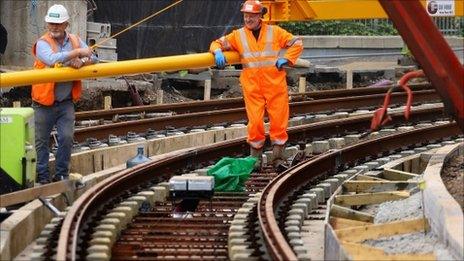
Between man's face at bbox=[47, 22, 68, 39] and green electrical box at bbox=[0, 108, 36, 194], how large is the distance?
62.5 inches

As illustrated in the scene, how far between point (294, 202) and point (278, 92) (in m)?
2.32

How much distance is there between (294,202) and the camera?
12469 mm

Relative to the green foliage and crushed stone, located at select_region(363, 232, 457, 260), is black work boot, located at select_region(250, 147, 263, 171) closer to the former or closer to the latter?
crushed stone, located at select_region(363, 232, 457, 260)

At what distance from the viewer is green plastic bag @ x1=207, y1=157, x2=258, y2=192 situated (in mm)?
13141

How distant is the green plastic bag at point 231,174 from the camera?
1314 cm

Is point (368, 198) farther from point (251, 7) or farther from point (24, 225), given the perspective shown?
point (24, 225)

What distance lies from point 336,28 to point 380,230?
27.0 m

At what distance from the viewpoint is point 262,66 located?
571 inches

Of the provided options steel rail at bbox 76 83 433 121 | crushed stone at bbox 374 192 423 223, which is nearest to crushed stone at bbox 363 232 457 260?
crushed stone at bbox 374 192 423 223

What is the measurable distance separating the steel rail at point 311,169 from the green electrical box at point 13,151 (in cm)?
207

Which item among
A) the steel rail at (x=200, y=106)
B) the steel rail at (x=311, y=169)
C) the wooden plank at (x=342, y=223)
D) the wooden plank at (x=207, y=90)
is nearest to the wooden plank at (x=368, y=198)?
the steel rail at (x=311, y=169)

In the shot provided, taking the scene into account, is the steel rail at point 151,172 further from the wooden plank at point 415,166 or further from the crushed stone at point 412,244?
the crushed stone at point 412,244

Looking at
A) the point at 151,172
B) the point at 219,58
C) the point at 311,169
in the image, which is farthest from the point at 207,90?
the point at 151,172

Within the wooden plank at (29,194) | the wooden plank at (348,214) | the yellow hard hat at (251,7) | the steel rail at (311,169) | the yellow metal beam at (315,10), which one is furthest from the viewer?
the yellow metal beam at (315,10)
